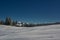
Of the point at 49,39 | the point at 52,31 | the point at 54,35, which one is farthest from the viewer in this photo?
the point at 52,31

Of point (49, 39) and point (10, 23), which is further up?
point (10, 23)

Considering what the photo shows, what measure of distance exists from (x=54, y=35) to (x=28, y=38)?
2.70 ft

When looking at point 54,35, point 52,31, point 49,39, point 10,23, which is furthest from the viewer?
point 10,23

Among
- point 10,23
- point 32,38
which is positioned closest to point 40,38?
point 32,38

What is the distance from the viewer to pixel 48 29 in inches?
186

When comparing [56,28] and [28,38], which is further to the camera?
[56,28]

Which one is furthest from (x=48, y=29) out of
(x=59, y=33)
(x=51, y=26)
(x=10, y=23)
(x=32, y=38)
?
(x=10, y=23)

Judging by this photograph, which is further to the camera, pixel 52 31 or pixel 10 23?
pixel 10 23

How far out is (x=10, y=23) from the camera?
6785mm

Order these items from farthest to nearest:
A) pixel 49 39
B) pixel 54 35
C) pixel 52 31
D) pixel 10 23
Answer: pixel 10 23, pixel 52 31, pixel 54 35, pixel 49 39

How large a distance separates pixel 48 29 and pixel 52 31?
0.79 feet

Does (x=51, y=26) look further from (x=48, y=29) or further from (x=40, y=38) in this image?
(x=40, y=38)

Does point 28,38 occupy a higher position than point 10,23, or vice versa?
point 10,23

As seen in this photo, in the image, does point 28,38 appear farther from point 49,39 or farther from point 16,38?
point 49,39
